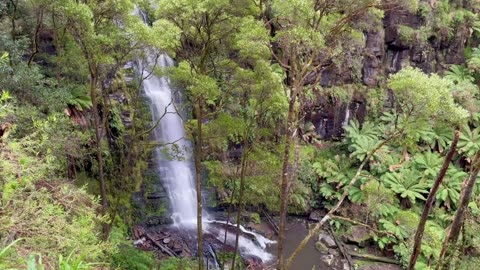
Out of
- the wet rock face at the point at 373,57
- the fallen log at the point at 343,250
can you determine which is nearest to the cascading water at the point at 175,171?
the fallen log at the point at 343,250

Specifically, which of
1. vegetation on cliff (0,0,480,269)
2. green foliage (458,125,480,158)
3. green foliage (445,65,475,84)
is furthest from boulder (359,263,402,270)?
green foliage (445,65,475,84)

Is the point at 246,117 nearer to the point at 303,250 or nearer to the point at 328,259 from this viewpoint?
the point at 303,250

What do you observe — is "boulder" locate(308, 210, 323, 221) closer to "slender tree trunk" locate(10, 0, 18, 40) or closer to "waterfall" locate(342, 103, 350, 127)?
"waterfall" locate(342, 103, 350, 127)

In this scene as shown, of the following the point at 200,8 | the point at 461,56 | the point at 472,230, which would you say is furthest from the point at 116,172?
the point at 461,56

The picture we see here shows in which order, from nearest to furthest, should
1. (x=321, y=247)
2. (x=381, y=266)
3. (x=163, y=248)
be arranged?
(x=163, y=248) < (x=381, y=266) < (x=321, y=247)

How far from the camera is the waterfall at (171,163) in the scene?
14.5 metres

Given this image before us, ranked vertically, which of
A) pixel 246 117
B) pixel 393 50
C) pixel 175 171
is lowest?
pixel 175 171

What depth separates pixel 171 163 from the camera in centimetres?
1495

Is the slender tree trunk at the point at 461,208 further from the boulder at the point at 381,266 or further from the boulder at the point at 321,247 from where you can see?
the boulder at the point at 321,247

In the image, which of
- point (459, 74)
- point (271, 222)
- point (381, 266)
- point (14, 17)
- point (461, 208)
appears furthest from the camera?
point (459, 74)

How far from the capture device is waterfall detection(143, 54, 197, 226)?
14.5 m

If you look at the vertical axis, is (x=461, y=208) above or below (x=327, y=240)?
above

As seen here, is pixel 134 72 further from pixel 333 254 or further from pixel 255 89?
pixel 333 254

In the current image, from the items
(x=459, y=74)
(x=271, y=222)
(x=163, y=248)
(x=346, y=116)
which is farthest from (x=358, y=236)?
(x=459, y=74)
